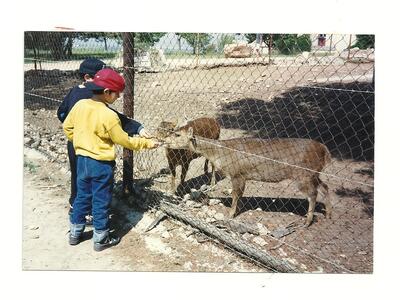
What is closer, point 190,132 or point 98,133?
point 98,133

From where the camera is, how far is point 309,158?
17.8 feet

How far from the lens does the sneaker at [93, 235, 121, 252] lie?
180 inches

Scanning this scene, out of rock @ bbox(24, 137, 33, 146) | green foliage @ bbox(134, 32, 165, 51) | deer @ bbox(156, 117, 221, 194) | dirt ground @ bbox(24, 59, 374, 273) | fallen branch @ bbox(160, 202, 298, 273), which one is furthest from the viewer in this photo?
rock @ bbox(24, 137, 33, 146)

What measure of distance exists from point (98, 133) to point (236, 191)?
203 centimetres

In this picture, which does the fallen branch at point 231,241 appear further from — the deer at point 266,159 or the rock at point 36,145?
the rock at point 36,145

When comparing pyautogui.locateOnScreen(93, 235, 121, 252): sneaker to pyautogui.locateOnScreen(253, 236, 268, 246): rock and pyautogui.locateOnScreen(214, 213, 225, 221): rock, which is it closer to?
pyautogui.locateOnScreen(214, 213, 225, 221): rock

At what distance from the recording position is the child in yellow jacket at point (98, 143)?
4254 millimetres

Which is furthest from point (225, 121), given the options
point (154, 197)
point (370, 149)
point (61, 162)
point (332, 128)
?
point (154, 197)

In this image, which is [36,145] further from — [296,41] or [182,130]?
[296,41]

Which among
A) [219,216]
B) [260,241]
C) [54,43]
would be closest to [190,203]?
[219,216]

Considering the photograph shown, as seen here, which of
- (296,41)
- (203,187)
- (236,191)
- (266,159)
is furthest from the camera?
(203,187)

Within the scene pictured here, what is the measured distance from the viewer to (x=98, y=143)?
433 centimetres

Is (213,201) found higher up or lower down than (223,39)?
lower down

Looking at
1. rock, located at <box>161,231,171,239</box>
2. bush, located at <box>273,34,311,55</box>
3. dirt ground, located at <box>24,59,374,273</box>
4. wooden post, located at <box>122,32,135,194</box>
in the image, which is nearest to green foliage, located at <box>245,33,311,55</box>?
bush, located at <box>273,34,311,55</box>
